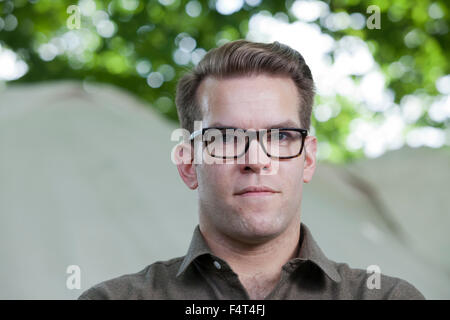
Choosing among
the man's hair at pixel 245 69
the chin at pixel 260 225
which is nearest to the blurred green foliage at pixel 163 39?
the man's hair at pixel 245 69

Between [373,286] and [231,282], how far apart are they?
0.51 feet

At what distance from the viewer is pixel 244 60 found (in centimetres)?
55

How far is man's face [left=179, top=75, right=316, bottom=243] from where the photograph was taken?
20.6 inches

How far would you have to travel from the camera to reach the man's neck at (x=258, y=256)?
0.57 metres

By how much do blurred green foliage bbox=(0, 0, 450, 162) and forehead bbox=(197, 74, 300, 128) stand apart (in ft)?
6.35

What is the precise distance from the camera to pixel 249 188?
1.72 ft

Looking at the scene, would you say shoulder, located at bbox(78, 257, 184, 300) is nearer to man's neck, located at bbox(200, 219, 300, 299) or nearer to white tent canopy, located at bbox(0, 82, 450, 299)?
man's neck, located at bbox(200, 219, 300, 299)

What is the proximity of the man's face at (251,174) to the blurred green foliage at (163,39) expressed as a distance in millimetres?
1953

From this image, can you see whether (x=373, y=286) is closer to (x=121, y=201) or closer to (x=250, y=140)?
(x=250, y=140)

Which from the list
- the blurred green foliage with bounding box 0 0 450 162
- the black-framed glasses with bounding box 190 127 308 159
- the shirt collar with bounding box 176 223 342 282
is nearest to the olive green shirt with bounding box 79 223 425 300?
the shirt collar with bounding box 176 223 342 282

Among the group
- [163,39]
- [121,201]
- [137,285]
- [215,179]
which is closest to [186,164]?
[215,179]

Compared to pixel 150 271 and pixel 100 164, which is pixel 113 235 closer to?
pixel 100 164
